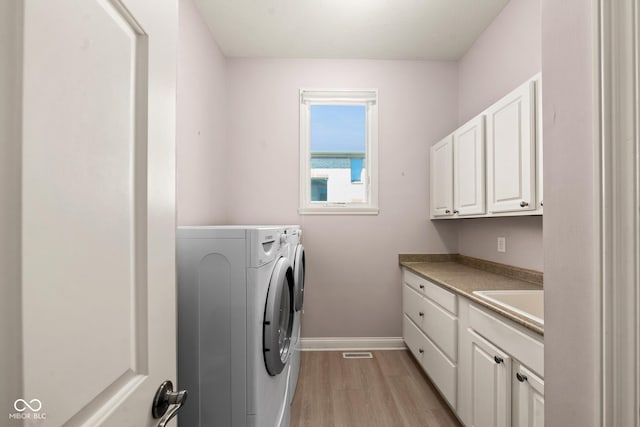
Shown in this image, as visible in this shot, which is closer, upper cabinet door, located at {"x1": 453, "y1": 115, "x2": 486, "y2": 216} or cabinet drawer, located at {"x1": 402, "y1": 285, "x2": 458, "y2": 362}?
cabinet drawer, located at {"x1": 402, "y1": 285, "x2": 458, "y2": 362}

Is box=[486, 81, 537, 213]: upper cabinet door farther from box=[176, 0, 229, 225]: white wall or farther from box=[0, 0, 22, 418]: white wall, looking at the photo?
box=[176, 0, 229, 225]: white wall

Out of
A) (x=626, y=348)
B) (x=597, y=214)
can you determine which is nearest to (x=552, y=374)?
(x=626, y=348)

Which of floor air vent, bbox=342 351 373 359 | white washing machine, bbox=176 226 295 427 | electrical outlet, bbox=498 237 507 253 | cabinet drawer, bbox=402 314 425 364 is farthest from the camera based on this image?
floor air vent, bbox=342 351 373 359

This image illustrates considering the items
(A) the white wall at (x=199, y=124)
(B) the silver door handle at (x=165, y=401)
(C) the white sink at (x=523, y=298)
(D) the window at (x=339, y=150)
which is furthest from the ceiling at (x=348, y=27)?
(B) the silver door handle at (x=165, y=401)

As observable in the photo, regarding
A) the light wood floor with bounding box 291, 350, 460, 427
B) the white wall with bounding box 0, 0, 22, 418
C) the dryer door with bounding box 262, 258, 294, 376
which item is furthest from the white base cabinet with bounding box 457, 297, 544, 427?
the white wall with bounding box 0, 0, 22, 418

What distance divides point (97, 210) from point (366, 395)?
2.19 metres

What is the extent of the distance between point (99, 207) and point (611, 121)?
2.51 ft

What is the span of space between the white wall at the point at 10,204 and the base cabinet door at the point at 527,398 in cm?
145

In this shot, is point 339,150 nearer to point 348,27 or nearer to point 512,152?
point 348,27

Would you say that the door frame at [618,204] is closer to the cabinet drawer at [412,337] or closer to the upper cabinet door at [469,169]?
the upper cabinet door at [469,169]

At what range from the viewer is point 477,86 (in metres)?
2.57

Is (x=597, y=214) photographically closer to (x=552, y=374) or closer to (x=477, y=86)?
(x=552, y=374)

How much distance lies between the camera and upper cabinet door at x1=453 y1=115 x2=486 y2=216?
6.49 feet

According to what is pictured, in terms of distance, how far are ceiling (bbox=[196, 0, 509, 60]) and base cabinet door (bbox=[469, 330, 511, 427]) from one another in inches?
88.3
